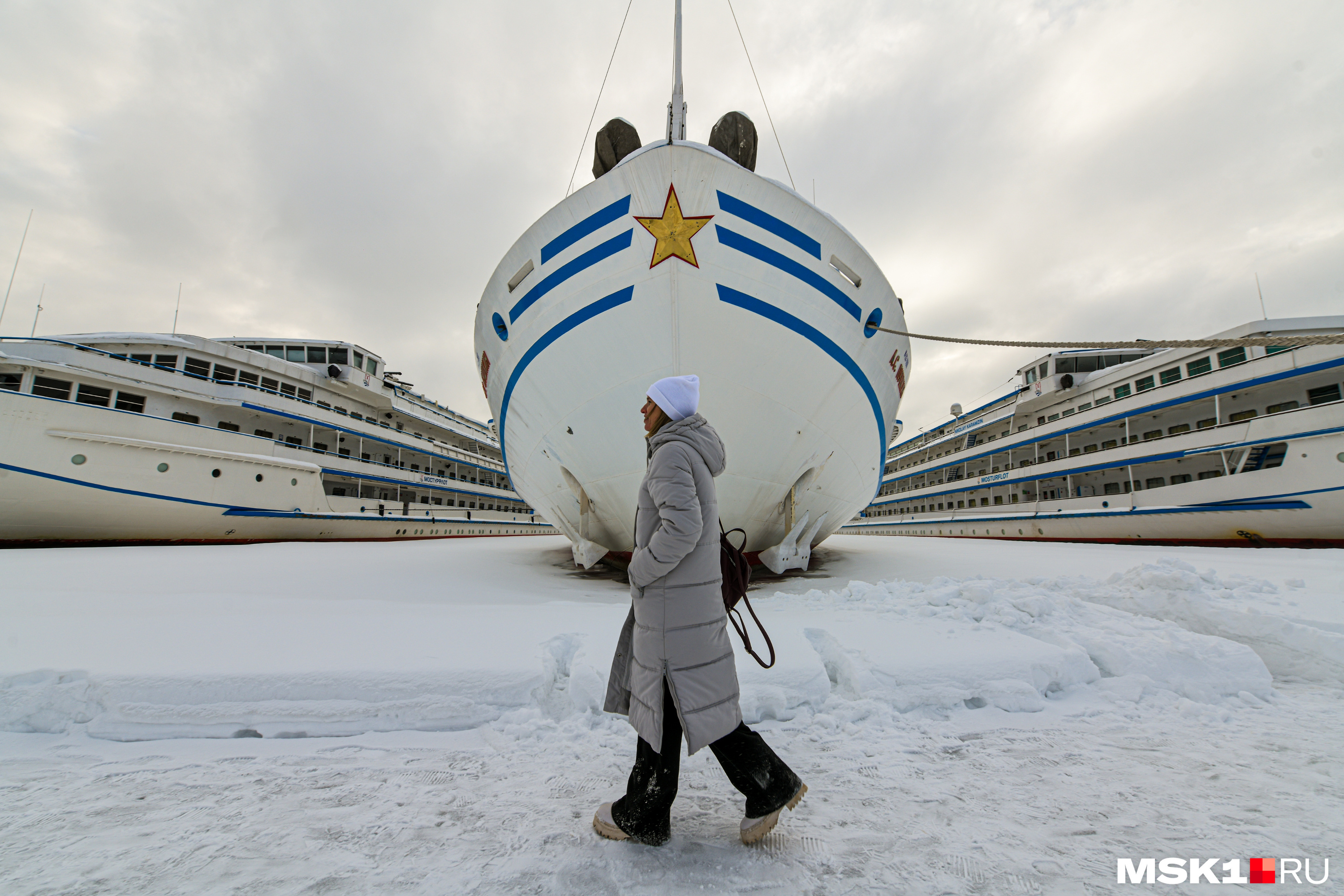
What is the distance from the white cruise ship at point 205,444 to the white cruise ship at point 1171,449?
55.6 feet

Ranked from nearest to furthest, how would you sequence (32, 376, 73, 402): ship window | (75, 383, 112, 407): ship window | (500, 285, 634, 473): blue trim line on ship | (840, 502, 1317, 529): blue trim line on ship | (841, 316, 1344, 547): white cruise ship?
(500, 285, 634, 473): blue trim line on ship → (32, 376, 73, 402): ship window → (75, 383, 112, 407): ship window → (841, 316, 1344, 547): white cruise ship → (840, 502, 1317, 529): blue trim line on ship

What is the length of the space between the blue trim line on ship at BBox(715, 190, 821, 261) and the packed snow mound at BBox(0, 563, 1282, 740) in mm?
3672

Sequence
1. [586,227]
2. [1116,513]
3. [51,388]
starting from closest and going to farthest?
A: [586,227] < [51,388] < [1116,513]

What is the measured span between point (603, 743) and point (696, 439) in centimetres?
149

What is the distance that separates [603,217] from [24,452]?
12.5m

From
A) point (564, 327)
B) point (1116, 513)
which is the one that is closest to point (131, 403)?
point (564, 327)

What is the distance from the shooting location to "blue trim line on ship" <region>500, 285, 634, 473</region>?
5.03 metres

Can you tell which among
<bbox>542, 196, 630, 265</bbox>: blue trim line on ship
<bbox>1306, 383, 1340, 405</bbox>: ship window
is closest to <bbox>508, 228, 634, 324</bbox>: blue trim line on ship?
<bbox>542, 196, 630, 265</bbox>: blue trim line on ship

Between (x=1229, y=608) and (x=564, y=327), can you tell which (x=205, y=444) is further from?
(x=1229, y=608)

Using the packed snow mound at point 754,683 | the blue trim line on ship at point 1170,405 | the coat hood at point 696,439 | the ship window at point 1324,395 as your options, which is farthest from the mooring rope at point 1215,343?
the ship window at point 1324,395

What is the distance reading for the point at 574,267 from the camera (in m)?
5.19

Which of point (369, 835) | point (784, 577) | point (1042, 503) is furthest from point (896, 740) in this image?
point (1042, 503)

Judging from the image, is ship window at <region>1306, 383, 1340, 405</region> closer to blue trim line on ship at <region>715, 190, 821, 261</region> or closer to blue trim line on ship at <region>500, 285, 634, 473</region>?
blue trim line on ship at <region>715, 190, 821, 261</region>

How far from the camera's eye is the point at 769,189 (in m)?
4.94
